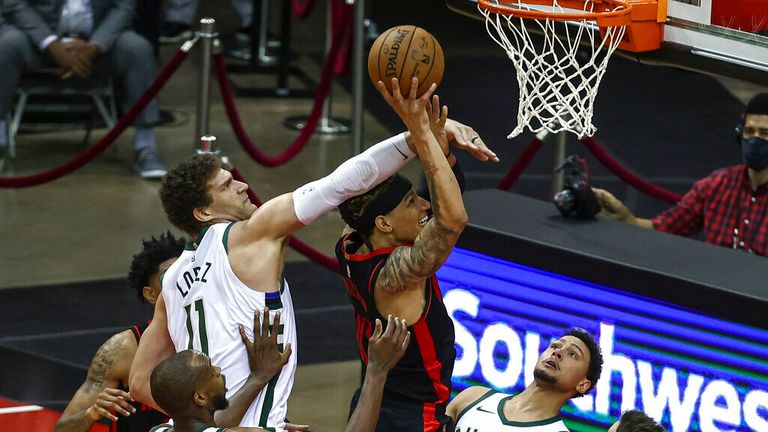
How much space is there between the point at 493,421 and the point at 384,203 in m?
1.01

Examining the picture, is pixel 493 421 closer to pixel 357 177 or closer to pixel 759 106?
pixel 357 177

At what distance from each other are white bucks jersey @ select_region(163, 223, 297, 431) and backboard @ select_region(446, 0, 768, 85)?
1759mm

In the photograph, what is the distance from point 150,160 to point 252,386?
579 centimetres

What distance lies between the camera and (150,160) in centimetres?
1055

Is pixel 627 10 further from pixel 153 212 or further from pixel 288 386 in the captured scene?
pixel 153 212

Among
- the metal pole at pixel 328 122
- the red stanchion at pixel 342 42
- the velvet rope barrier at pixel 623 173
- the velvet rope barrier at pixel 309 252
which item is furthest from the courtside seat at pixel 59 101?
the velvet rope barrier at pixel 623 173

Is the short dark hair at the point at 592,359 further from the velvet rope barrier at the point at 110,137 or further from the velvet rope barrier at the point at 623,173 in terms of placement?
the velvet rope barrier at the point at 110,137

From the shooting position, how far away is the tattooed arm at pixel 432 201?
4656 mm

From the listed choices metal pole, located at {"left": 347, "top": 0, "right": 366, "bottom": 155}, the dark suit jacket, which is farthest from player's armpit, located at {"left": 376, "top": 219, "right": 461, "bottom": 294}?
the dark suit jacket

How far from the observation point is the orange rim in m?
5.31

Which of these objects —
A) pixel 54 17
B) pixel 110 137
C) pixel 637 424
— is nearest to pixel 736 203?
pixel 637 424

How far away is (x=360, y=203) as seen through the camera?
5.05 metres

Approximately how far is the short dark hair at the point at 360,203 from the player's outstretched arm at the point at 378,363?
1.32 ft

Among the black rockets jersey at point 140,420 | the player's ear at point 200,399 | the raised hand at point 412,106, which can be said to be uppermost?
the raised hand at point 412,106
